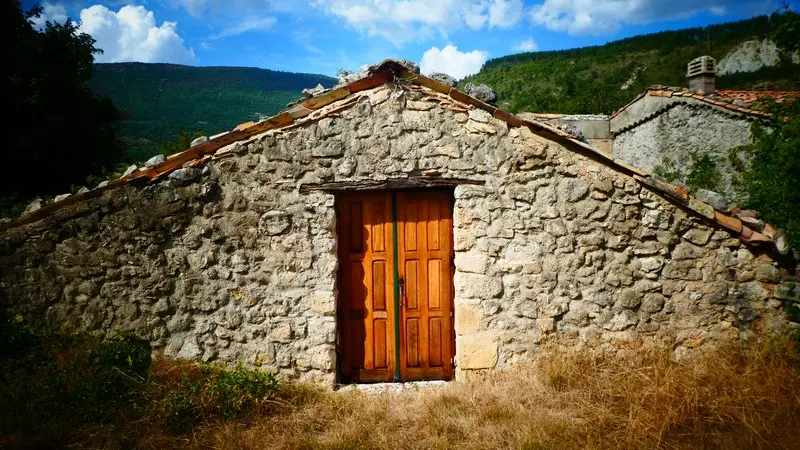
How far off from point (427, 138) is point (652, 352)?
3191mm

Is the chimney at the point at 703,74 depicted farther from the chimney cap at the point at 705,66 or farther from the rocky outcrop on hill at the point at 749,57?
the rocky outcrop on hill at the point at 749,57

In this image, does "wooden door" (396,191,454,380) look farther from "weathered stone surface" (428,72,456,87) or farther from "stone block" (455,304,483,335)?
"weathered stone surface" (428,72,456,87)

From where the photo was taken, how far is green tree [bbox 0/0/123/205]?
43.9 feet

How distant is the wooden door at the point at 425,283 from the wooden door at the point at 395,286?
0.01 meters

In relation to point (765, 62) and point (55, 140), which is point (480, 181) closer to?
point (55, 140)

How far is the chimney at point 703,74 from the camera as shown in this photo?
35.4ft

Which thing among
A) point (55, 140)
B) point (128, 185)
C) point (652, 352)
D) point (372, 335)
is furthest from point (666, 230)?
point (55, 140)

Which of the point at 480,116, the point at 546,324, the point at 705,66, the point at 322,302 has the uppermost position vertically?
the point at 705,66

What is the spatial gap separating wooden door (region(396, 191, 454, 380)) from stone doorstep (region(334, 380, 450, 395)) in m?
0.13

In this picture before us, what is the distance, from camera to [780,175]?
14.5 ft

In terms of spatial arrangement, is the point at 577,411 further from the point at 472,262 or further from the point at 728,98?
the point at 728,98

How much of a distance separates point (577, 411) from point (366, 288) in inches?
93.2

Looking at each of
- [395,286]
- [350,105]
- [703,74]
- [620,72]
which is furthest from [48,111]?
[620,72]

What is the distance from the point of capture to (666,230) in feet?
14.0
